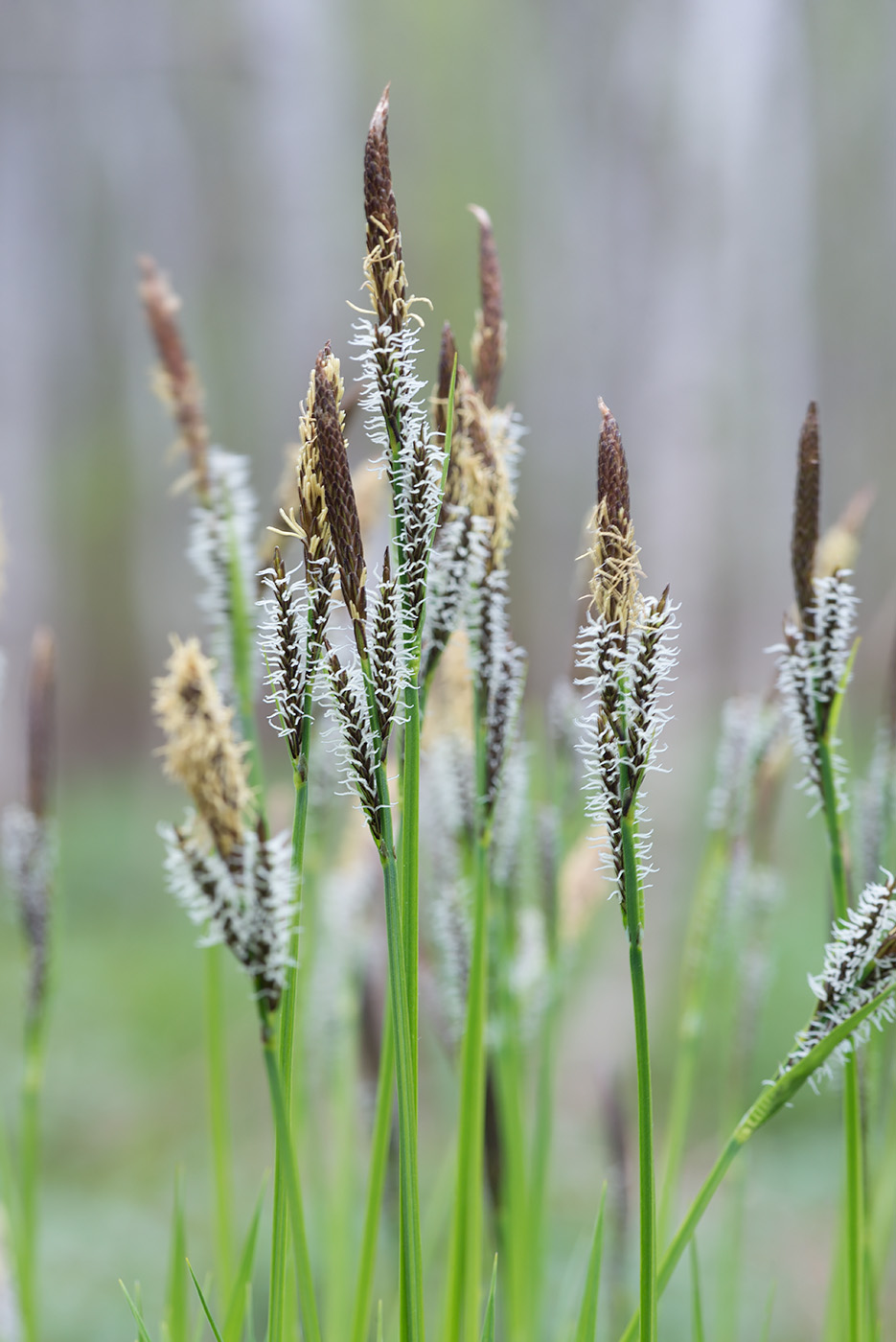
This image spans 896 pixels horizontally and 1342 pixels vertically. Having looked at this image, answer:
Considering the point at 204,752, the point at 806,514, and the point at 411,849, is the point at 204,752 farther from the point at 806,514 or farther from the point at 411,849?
the point at 806,514

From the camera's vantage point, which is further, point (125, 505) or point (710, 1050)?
point (125, 505)

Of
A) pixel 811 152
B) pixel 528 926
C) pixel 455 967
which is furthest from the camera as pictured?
pixel 811 152

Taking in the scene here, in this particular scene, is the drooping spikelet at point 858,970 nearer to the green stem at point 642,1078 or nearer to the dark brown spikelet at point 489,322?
the green stem at point 642,1078

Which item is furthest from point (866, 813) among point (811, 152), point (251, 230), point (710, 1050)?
point (251, 230)

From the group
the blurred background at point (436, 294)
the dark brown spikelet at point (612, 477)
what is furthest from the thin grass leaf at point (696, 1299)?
the blurred background at point (436, 294)

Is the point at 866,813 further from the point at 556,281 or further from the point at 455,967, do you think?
the point at 556,281

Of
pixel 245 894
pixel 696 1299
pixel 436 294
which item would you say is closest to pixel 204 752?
pixel 245 894
